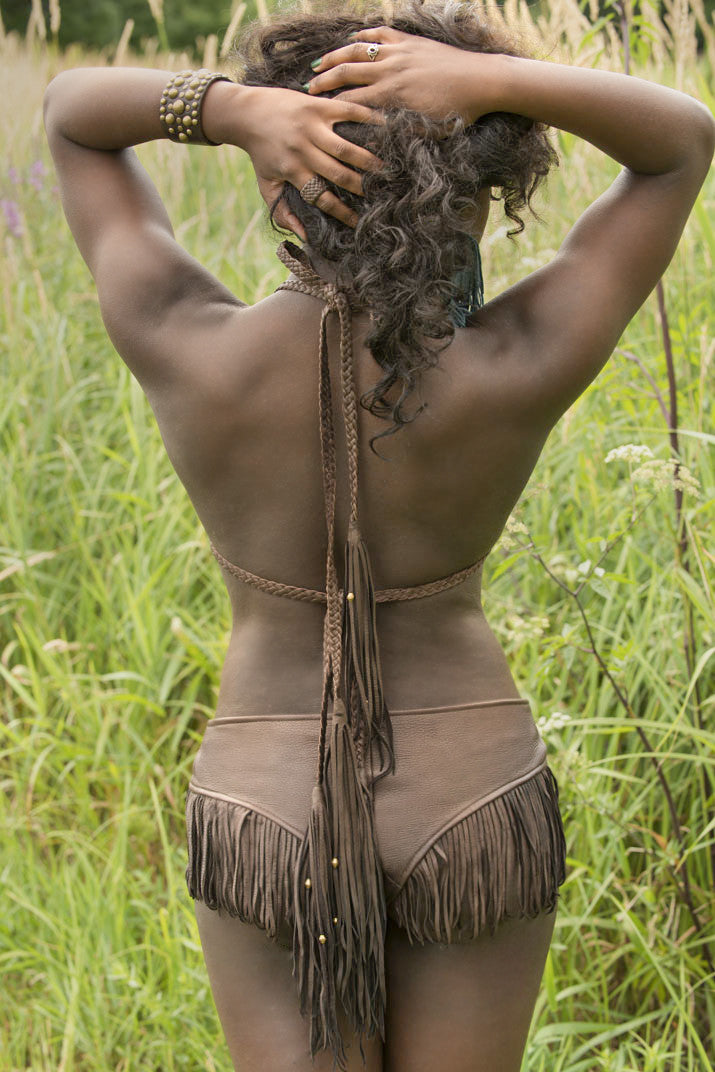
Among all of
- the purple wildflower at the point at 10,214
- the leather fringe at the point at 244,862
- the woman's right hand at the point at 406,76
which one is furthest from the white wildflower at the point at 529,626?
the purple wildflower at the point at 10,214

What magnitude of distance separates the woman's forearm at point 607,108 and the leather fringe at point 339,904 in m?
0.76

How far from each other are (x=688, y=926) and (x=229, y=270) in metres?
2.60

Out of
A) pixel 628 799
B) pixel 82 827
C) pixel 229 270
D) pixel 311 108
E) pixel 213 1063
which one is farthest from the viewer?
pixel 229 270

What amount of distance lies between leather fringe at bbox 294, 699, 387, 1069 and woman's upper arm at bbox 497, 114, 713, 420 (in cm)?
49

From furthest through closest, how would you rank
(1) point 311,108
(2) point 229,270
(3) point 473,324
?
(2) point 229,270 → (3) point 473,324 → (1) point 311,108

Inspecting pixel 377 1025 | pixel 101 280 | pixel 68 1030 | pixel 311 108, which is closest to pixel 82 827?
pixel 68 1030

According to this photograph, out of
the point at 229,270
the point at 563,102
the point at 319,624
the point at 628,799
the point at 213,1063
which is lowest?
the point at 213,1063

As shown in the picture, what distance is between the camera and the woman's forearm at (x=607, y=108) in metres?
1.36

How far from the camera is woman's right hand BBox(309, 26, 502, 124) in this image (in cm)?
132

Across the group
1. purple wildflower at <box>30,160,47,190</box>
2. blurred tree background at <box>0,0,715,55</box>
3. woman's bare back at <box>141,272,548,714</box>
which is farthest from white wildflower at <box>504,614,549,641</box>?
blurred tree background at <box>0,0,715,55</box>

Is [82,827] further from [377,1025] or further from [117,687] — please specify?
[377,1025]

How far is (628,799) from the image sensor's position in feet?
8.77

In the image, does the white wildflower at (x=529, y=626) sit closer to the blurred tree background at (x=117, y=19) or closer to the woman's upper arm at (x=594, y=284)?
the woman's upper arm at (x=594, y=284)

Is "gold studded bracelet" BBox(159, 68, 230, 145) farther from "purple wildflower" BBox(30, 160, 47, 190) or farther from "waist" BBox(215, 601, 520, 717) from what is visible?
"purple wildflower" BBox(30, 160, 47, 190)
